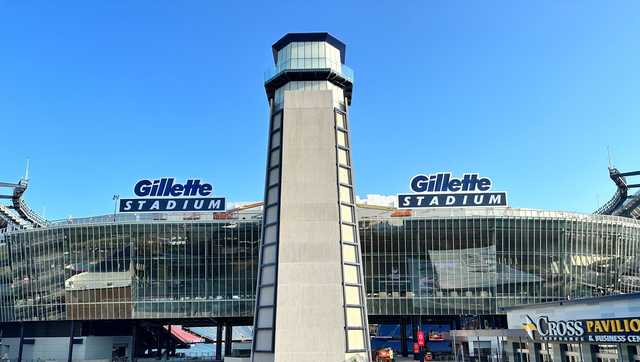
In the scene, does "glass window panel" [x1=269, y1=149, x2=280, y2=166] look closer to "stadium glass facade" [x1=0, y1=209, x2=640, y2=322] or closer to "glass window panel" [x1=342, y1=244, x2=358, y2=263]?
"glass window panel" [x1=342, y1=244, x2=358, y2=263]

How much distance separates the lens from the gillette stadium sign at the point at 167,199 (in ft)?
297

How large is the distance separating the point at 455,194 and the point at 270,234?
1562 inches

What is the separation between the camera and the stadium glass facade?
91000 mm

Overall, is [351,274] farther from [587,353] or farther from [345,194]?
[587,353]

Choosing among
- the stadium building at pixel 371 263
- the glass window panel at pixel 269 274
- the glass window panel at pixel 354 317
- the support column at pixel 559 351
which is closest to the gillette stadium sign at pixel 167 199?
the stadium building at pixel 371 263

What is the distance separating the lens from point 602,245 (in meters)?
94.8

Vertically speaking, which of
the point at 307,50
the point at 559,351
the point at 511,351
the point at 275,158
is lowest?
the point at 511,351

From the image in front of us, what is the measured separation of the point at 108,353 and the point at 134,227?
31272 millimetres

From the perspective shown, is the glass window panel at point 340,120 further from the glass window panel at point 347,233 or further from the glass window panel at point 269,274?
the glass window panel at point 269,274

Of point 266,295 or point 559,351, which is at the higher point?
point 266,295

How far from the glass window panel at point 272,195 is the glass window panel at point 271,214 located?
0.79 meters

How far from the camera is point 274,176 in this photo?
66125mm

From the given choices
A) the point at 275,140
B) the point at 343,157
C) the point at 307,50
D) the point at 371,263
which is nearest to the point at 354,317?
the point at 343,157

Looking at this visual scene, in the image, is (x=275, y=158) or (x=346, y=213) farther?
(x=275, y=158)
